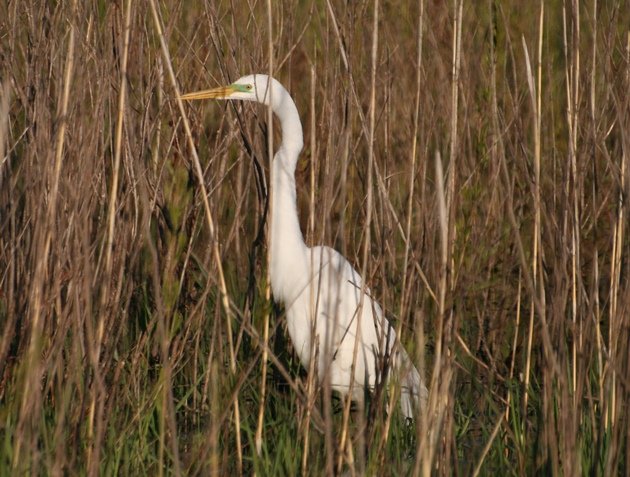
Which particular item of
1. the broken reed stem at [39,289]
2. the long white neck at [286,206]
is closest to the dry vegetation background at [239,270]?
the broken reed stem at [39,289]

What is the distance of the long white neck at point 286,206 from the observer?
2662 mm

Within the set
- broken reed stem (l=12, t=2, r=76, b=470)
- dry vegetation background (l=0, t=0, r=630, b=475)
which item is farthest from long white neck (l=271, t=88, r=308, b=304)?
broken reed stem (l=12, t=2, r=76, b=470)

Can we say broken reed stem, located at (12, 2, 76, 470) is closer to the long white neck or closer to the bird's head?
the bird's head

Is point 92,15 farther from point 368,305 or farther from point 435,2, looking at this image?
point 435,2

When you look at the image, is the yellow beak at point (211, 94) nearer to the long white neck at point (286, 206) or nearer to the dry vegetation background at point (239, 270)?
the dry vegetation background at point (239, 270)

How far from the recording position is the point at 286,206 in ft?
8.90

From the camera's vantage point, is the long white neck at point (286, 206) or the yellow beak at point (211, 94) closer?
the yellow beak at point (211, 94)

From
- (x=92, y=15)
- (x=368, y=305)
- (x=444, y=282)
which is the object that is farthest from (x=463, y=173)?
(x=444, y=282)

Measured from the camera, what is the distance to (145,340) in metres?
2.11

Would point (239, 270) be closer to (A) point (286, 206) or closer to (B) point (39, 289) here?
(A) point (286, 206)

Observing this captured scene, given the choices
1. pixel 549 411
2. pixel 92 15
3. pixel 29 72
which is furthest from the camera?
pixel 92 15

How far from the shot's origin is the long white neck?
8.73 ft

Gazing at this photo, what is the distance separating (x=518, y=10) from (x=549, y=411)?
8.21 feet

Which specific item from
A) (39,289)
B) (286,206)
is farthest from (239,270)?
(39,289)
